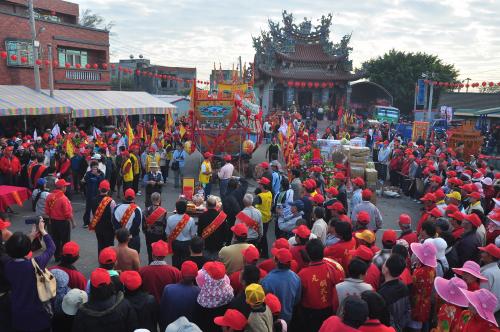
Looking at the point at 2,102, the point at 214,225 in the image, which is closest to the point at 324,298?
the point at 214,225

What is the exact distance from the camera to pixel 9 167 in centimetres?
1047

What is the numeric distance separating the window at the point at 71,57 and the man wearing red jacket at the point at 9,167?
15.0 meters

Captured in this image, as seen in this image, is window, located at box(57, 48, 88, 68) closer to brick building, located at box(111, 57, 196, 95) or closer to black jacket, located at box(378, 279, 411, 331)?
brick building, located at box(111, 57, 196, 95)

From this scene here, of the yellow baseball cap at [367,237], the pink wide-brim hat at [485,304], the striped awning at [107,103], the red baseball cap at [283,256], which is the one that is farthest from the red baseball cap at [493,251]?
the striped awning at [107,103]

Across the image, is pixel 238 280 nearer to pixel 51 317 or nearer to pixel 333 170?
pixel 51 317

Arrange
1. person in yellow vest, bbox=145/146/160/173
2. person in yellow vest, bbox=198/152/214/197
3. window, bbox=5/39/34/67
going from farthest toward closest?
window, bbox=5/39/34/67 → person in yellow vest, bbox=145/146/160/173 → person in yellow vest, bbox=198/152/214/197

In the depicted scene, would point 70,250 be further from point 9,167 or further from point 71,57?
point 71,57

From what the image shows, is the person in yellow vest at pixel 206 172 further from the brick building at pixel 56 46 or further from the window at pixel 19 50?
the window at pixel 19 50

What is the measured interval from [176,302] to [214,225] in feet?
7.47

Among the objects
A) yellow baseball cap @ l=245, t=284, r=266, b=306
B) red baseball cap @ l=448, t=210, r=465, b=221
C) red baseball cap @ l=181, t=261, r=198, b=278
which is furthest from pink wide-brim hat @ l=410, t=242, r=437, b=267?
red baseball cap @ l=181, t=261, r=198, b=278

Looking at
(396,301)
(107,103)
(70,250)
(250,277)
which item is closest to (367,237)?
(396,301)

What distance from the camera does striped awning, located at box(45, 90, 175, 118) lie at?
2041cm

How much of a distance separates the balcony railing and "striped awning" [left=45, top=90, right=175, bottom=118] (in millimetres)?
1263

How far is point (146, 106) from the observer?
81.8ft
